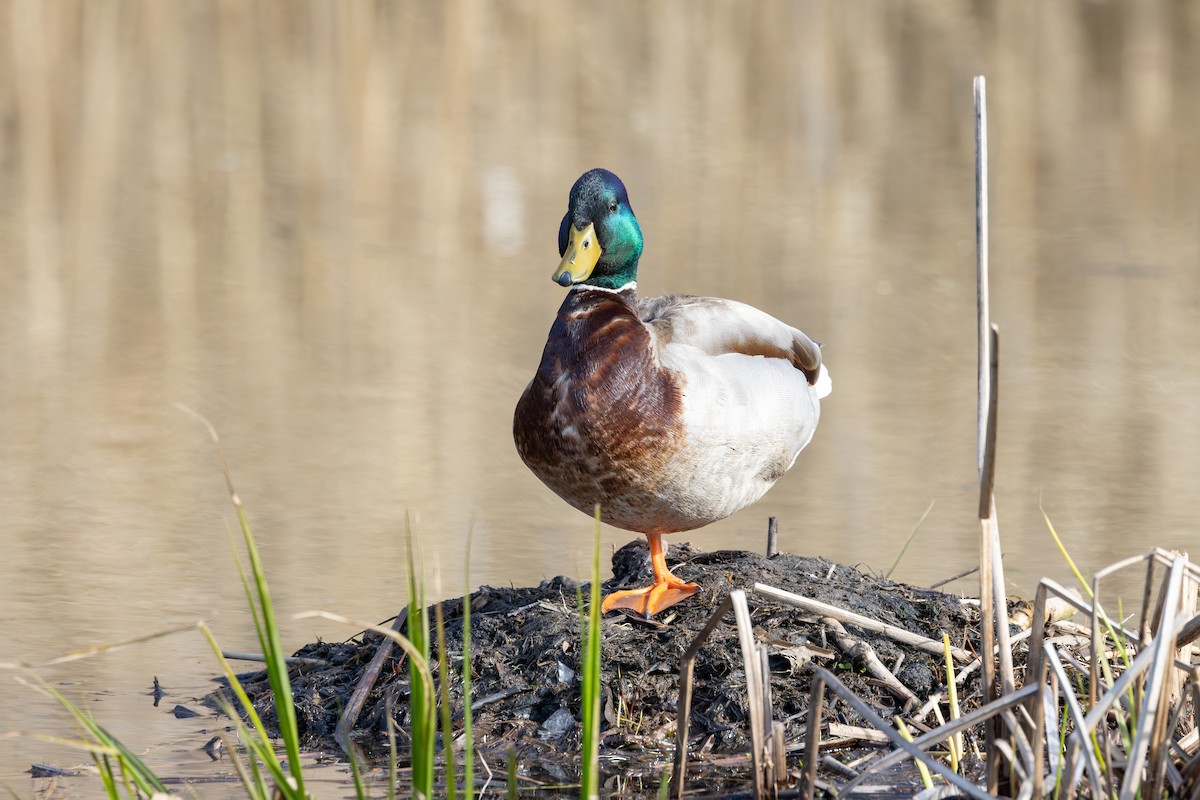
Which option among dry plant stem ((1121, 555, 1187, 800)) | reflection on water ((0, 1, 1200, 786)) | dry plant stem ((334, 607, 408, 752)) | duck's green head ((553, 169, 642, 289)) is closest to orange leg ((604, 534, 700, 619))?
dry plant stem ((334, 607, 408, 752))

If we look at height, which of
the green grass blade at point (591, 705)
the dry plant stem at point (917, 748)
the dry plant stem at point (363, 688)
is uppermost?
the green grass blade at point (591, 705)

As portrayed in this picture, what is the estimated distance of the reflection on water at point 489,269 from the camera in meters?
5.80

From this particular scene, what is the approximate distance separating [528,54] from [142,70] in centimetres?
318

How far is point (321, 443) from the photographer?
6.98 m

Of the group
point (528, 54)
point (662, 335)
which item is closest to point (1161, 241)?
point (528, 54)

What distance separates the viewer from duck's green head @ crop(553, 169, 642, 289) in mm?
4285

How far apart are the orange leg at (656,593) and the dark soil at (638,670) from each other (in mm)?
39

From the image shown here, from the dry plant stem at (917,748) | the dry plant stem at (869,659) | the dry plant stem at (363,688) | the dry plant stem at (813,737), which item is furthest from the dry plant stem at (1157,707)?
the dry plant stem at (363,688)

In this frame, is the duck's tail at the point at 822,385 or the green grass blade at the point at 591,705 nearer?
the green grass blade at the point at 591,705

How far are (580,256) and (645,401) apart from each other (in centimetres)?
44

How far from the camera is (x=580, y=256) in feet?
14.1

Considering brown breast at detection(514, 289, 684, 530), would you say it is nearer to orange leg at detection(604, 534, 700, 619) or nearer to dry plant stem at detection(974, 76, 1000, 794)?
orange leg at detection(604, 534, 700, 619)

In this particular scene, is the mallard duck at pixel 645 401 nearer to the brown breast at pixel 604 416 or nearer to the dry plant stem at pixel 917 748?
the brown breast at pixel 604 416

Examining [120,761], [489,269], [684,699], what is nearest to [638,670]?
[684,699]
